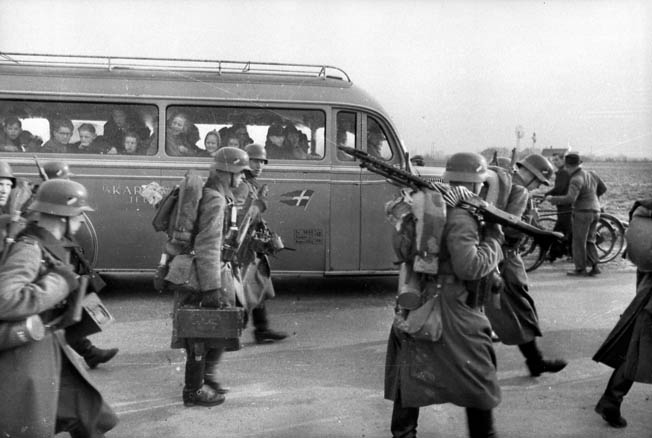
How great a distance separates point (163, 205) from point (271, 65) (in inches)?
171

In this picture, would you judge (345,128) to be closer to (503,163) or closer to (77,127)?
(503,163)

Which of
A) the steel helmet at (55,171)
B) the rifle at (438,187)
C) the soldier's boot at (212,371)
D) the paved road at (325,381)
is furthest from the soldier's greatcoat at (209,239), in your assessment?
the steel helmet at (55,171)

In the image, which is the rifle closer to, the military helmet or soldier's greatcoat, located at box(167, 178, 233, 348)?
soldier's greatcoat, located at box(167, 178, 233, 348)

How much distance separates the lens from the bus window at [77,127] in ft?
26.6

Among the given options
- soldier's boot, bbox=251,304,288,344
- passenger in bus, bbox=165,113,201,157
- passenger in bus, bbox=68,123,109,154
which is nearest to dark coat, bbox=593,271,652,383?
soldier's boot, bbox=251,304,288,344

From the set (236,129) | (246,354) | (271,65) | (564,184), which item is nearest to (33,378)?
(246,354)

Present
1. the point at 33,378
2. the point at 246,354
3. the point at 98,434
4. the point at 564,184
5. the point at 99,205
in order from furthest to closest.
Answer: the point at 564,184, the point at 99,205, the point at 246,354, the point at 98,434, the point at 33,378

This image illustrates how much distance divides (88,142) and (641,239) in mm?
6429

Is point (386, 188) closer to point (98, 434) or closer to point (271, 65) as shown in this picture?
point (271, 65)

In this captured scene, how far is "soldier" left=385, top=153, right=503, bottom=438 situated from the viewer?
3.49 metres

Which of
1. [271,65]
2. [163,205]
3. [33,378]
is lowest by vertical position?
[33,378]

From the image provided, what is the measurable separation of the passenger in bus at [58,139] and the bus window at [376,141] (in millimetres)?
3722

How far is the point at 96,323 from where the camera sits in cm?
323

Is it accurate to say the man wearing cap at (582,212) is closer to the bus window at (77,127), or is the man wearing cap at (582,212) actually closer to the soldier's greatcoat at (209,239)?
the bus window at (77,127)
